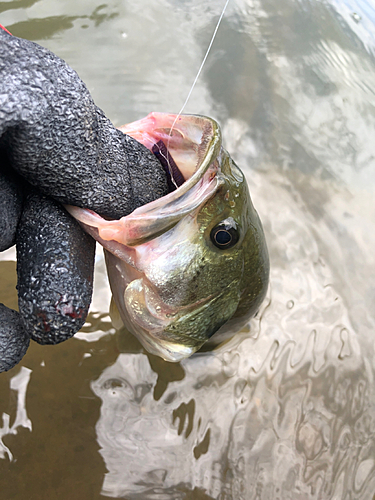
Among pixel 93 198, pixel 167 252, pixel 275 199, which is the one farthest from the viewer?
pixel 275 199

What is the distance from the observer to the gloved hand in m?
1.04

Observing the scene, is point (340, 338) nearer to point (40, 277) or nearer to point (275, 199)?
point (275, 199)

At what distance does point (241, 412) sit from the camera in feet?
7.68

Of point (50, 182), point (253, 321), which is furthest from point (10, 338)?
point (253, 321)

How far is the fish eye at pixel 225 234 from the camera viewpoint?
151cm

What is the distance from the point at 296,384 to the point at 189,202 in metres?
1.60

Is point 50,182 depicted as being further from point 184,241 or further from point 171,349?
point 171,349

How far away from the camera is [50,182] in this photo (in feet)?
3.96

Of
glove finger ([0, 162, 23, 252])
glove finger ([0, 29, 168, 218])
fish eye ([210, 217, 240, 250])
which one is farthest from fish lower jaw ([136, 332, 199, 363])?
glove finger ([0, 162, 23, 252])

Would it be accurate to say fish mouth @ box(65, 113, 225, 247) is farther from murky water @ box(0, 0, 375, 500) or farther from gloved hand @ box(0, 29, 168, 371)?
murky water @ box(0, 0, 375, 500)

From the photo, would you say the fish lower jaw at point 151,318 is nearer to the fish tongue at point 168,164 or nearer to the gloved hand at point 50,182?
the gloved hand at point 50,182

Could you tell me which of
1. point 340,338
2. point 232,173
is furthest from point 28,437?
point 340,338

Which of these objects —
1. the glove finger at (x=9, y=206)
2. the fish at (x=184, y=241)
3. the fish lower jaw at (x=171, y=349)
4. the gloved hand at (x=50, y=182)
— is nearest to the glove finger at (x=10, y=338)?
the gloved hand at (x=50, y=182)

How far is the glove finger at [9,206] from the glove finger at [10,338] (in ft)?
0.86
